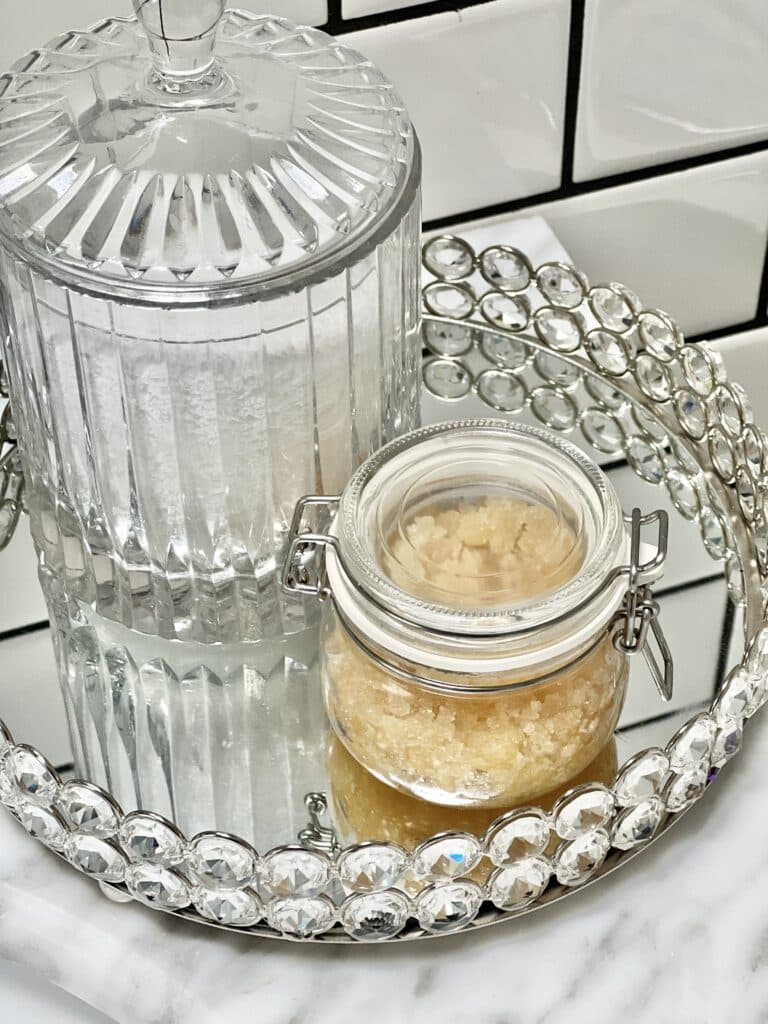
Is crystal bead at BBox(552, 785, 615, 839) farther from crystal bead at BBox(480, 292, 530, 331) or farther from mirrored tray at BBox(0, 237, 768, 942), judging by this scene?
crystal bead at BBox(480, 292, 530, 331)

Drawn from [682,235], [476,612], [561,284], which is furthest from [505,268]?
[476,612]

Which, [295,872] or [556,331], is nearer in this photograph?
[295,872]

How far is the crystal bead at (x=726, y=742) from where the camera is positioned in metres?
0.39

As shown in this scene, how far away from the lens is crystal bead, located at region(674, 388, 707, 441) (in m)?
0.53

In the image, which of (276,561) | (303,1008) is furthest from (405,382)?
(303,1008)

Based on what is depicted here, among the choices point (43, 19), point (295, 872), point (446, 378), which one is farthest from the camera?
point (446, 378)

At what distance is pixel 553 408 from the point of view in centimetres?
57

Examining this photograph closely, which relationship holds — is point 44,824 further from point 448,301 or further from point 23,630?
point 448,301

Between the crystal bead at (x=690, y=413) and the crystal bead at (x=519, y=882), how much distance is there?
21cm

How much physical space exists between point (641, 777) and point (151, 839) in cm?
13

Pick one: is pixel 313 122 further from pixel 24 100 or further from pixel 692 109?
pixel 692 109

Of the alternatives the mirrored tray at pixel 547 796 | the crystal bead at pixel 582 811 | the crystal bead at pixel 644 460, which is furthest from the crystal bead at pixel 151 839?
the crystal bead at pixel 644 460

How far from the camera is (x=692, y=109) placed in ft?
1.95

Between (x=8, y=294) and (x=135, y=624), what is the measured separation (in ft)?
0.39
